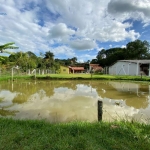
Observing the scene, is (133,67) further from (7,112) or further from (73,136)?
(73,136)

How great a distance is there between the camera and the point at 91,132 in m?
3.62

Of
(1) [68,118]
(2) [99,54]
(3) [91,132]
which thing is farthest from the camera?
(2) [99,54]

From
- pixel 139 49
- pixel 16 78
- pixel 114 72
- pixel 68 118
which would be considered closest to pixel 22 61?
pixel 16 78

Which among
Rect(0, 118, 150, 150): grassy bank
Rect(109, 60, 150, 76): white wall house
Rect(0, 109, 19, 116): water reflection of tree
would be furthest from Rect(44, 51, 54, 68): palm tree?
Rect(0, 118, 150, 150): grassy bank

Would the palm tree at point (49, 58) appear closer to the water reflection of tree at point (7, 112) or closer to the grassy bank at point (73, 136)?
Result: the water reflection of tree at point (7, 112)

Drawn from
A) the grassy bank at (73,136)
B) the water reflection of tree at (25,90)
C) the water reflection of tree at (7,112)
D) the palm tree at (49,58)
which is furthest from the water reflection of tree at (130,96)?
the palm tree at (49,58)

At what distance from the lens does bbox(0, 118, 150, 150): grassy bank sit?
3.02 meters

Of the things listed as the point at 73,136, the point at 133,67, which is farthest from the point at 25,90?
the point at 133,67

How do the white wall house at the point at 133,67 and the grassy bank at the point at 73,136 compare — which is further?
the white wall house at the point at 133,67

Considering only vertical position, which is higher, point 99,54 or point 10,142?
point 99,54

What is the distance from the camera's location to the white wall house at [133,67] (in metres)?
30.6

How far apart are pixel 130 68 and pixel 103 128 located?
101ft

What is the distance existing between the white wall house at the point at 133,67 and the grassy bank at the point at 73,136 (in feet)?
94.3

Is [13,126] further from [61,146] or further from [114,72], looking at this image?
[114,72]
